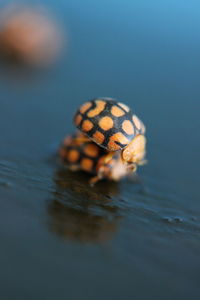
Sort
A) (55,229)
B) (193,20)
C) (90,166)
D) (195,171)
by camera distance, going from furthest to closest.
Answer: (193,20) < (195,171) < (90,166) < (55,229)

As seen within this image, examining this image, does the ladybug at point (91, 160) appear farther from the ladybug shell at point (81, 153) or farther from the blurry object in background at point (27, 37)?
the blurry object in background at point (27, 37)

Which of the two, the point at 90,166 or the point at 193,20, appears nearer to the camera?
the point at 90,166

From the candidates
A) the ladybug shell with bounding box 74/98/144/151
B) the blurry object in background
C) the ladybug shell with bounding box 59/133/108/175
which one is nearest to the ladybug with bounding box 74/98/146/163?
the ladybug shell with bounding box 74/98/144/151

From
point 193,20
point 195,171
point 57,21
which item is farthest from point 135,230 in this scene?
point 193,20

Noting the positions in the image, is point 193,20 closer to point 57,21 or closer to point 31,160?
point 57,21

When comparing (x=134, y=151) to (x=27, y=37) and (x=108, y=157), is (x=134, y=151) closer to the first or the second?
(x=108, y=157)

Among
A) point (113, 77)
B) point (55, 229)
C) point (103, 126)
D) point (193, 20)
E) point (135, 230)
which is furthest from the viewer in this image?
point (193, 20)

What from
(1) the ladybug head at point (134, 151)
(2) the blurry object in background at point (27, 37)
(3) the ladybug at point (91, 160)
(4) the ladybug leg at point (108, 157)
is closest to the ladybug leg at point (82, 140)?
(3) the ladybug at point (91, 160)
